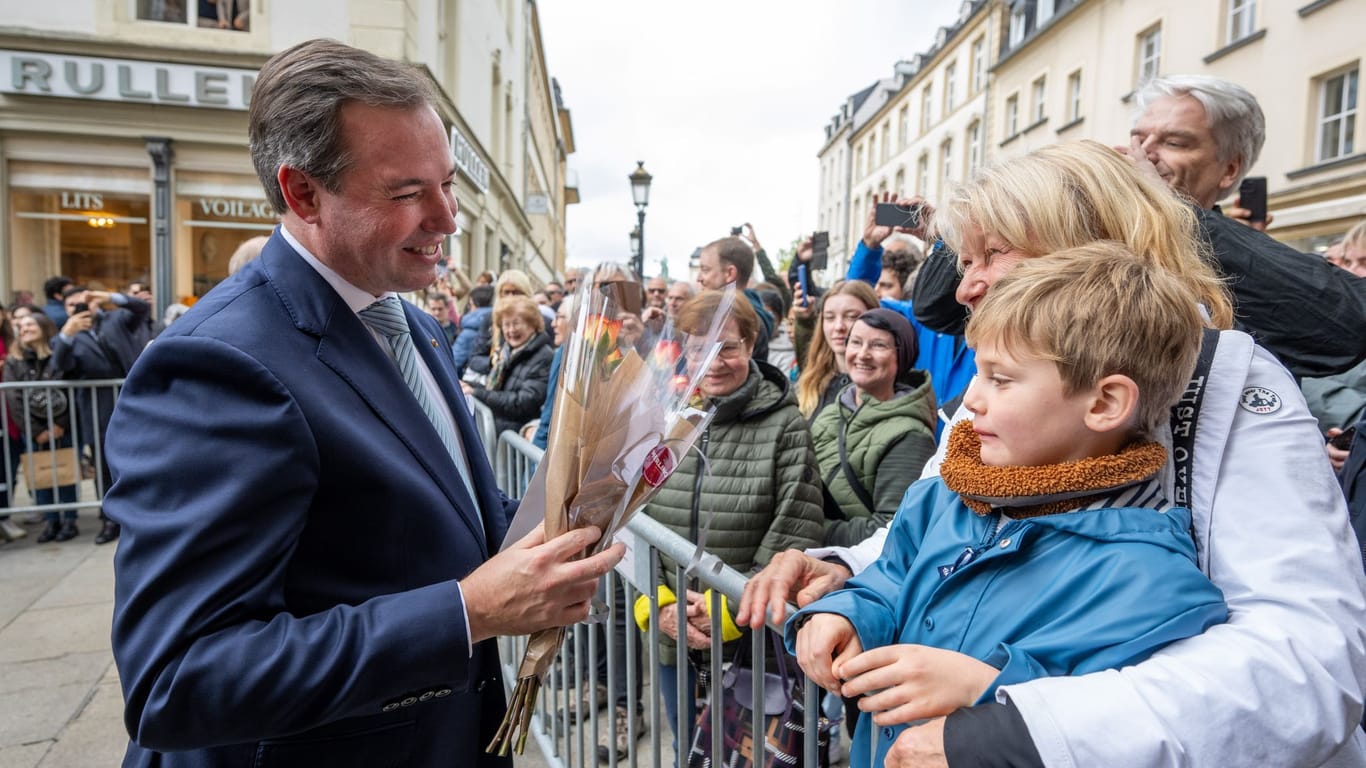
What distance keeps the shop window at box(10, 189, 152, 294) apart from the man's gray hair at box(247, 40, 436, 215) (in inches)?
480

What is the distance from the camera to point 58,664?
3.95 m

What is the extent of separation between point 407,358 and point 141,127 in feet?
40.1

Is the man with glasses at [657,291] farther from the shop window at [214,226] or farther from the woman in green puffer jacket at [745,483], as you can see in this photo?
the shop window at [214,226]

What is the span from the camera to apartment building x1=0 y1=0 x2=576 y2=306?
10.7 metres

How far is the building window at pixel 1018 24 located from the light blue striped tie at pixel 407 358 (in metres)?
26.0

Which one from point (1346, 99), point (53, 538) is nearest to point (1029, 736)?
point (53, 538)

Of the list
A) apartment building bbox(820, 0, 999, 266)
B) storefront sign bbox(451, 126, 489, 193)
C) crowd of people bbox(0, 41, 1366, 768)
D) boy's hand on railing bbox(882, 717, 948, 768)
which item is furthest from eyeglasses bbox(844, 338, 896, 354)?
apartment building bbox(820, 0, 999, 266)

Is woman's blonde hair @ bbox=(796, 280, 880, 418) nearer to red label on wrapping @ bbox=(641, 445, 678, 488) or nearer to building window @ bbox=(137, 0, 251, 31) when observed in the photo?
red label on wrapping @ bbox=(641, 445, 678, 488)

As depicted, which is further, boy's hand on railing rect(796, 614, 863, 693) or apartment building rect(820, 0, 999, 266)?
apartment building rect(820, 0, 999, 266)

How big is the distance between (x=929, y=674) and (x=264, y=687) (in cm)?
91

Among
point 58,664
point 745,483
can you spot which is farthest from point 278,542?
point 58,664

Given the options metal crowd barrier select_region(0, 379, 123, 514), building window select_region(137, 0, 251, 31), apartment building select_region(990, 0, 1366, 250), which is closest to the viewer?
metal crowd barrier select_region(0, 379, 123, 514)

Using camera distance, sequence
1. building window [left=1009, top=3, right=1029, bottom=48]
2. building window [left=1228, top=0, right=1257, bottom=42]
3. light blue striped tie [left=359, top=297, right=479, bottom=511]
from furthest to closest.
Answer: building window [left=1009, top=3, right=1029, bottom=48] → building window [left=1228, top=0, right=1257, bottom=42] → light blue striped tie [left=359, top=297, right=479, bottom=511]

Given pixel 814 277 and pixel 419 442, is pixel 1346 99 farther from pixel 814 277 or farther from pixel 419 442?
pixel 419 442
